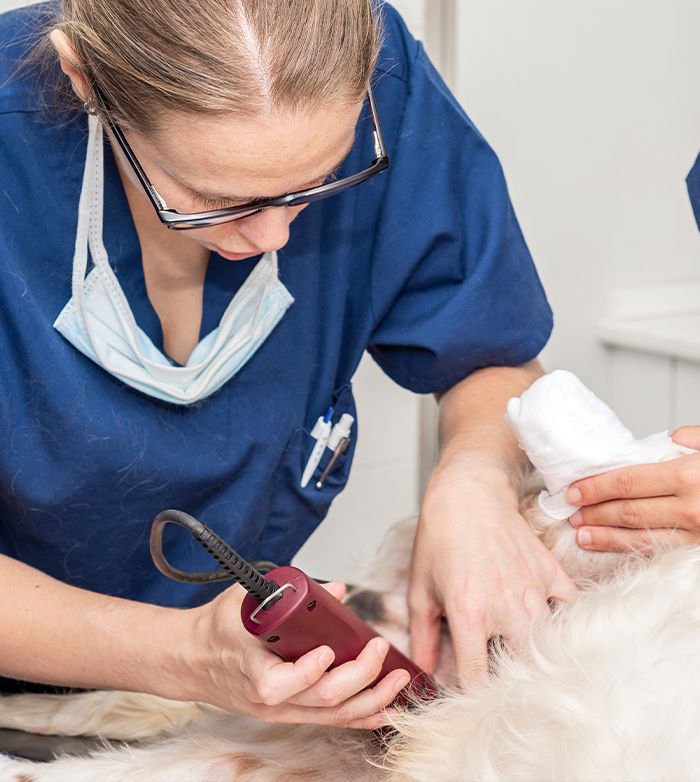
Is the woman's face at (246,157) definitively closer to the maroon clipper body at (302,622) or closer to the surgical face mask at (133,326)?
the surgical face mask at (133,326)

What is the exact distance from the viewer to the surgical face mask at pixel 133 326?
87 centimetres

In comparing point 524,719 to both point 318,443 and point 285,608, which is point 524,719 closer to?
point 285,608

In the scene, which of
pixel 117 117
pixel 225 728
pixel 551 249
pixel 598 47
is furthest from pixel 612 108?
pixel 225 728

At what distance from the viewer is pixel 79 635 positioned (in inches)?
30.2

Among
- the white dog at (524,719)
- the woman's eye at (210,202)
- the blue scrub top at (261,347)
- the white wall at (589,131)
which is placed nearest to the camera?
the white dog at (524,719)

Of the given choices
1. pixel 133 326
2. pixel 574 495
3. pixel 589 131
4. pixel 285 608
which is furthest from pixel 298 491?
pixel 589 131

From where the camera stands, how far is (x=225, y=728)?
77 centimetres

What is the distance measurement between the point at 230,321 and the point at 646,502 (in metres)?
0.43

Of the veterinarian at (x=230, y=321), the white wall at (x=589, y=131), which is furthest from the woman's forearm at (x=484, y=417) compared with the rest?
the white wall at (x=589, y=131)

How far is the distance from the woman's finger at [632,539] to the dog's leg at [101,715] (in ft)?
1.19

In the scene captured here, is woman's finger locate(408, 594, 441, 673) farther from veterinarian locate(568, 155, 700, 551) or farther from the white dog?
veterinarian locate(568, 155, 700, 551)

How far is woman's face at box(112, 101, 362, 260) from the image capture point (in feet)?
2.25

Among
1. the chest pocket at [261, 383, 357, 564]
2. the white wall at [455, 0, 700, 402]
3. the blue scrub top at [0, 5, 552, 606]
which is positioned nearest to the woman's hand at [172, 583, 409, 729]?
the blue scrub top at [0, 5, 552, 606]

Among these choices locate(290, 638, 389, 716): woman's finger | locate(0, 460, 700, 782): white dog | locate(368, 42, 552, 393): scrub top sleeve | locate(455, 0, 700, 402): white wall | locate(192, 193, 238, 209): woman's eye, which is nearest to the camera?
locate(0, 460, 700, 782): white dog
